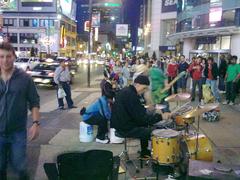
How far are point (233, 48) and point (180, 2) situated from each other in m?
25.5

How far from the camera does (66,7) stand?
384ft

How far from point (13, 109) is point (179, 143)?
2663 millimetres

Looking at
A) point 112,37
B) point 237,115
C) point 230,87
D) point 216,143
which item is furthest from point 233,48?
point 112,37

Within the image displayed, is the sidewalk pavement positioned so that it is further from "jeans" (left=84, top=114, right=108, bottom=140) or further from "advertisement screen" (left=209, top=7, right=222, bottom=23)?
"advertisement screen" (left=209, top=7, right=222, bottom=23)

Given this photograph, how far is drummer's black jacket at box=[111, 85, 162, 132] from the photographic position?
238 inches

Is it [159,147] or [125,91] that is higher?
[125,91]

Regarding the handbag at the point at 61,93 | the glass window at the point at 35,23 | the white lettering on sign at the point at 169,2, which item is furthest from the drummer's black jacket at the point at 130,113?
the glass window at the point at 35,23

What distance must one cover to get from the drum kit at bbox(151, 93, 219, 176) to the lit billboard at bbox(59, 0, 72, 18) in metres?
110

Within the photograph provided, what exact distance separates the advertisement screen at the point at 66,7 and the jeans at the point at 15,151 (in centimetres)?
11167

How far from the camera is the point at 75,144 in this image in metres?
8.04

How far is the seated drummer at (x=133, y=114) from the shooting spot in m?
6.05

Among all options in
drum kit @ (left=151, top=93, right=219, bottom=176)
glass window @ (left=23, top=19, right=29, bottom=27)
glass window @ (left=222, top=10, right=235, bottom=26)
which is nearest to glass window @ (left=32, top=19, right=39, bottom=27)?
glass window @ (left=23, top=19, right=29, bottom=27)

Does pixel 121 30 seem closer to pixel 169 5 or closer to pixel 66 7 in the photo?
pixel 169 5

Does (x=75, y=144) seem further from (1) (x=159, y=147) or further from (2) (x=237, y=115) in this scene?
(2) (x=237, y=115)
